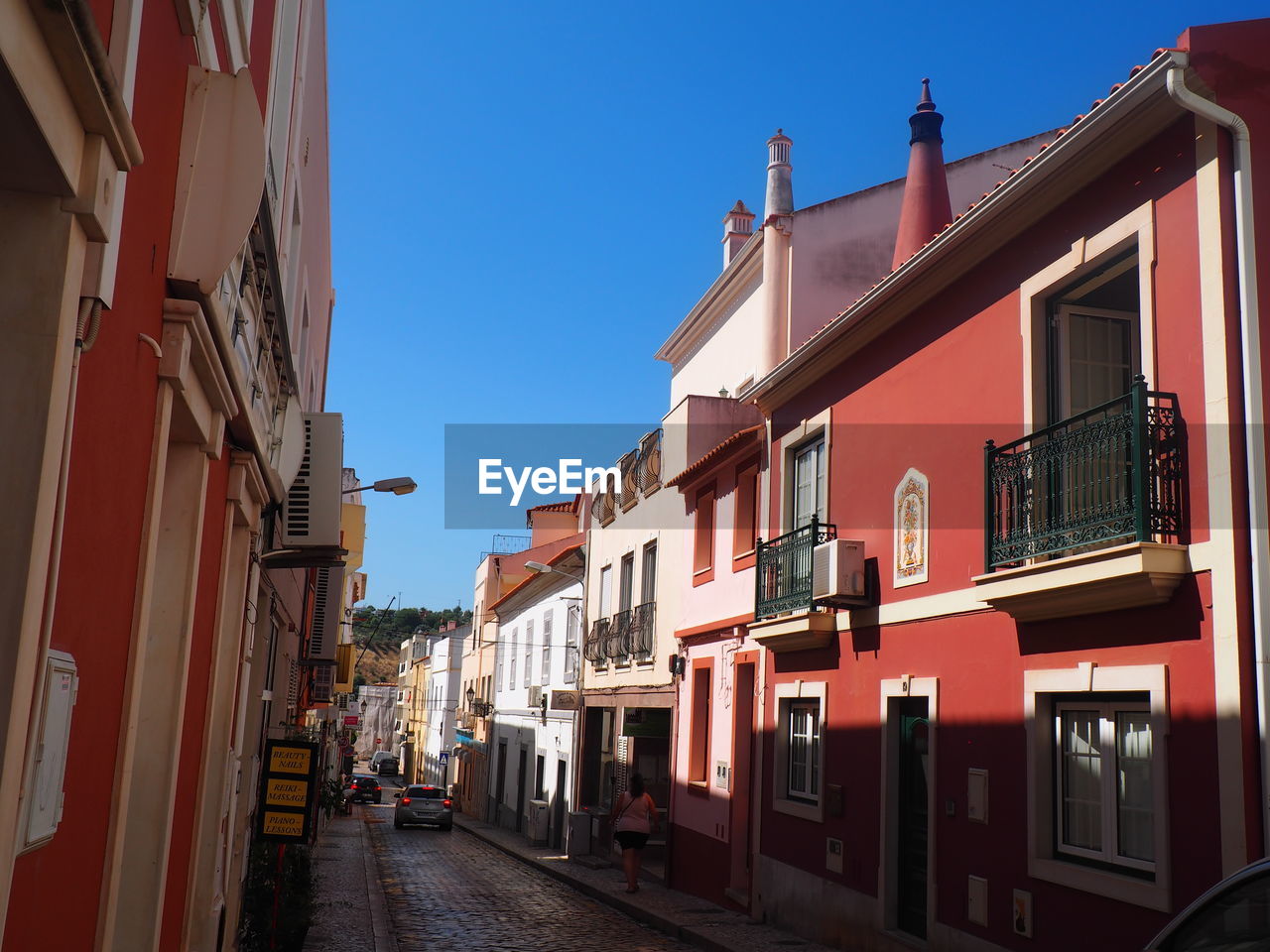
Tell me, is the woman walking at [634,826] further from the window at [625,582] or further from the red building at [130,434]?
the red building at [130,434]

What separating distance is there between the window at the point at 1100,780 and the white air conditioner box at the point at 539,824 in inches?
823

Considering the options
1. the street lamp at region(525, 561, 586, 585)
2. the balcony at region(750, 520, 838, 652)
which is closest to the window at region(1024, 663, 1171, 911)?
the balcony at region(750, 520, 838, 652)

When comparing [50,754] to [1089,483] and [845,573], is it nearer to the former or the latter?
[1089,483]

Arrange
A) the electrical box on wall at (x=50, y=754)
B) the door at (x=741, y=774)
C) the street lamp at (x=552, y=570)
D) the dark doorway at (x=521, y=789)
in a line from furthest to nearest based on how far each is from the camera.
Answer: the dark doorway at (x=521, y=789) → the street lamp at (x=552, y=570) → the door at (x=741, y=774) → the electrical box on wall at (x=50, y=754)

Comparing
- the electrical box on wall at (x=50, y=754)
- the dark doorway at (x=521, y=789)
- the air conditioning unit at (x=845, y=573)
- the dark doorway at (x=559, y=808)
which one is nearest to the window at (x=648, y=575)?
the dark doorway at (x=559, y=808)

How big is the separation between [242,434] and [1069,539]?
5.61 m

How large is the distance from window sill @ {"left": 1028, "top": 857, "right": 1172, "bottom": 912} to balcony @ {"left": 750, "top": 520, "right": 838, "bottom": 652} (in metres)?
4.66

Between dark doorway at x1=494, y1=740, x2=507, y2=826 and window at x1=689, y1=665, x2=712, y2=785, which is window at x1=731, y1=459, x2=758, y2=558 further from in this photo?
dark doorway at x1=494, y1=740, x2=507, y2=826

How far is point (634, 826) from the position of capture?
712 inches

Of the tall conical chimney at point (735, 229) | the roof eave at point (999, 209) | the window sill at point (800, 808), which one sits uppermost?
the tall conical chimney at point (735, 229)

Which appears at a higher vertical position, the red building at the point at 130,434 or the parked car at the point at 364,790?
the red building at the point at 130,434

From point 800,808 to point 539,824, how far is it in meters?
16.2

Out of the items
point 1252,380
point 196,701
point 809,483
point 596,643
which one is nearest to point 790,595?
point 809,483

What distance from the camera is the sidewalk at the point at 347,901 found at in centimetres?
1241
